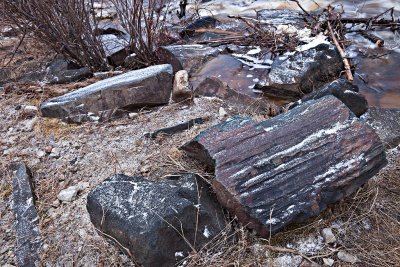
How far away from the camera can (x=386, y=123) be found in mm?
3045

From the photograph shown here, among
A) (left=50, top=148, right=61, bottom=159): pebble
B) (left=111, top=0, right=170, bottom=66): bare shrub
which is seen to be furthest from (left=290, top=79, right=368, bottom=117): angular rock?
(left=50, top=148, right=61, bottom=159): pebble

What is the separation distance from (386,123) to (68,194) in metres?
2.26

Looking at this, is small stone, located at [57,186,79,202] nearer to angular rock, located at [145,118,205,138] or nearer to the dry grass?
angular rock, located at [145,118,205,138]

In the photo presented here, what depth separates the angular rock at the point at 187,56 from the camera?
431 cm

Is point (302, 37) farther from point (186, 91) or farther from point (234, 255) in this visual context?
point (234, 255)

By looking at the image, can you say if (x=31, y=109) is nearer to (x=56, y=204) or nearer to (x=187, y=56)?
(x=56, y=204)

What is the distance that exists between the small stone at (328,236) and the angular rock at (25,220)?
1508mm

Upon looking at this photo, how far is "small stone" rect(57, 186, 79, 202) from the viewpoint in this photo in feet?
8.48

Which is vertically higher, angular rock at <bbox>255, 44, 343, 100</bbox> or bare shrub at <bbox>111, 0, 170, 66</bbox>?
bare shrub at <bbox>111, 0, 170, 66</bbox>

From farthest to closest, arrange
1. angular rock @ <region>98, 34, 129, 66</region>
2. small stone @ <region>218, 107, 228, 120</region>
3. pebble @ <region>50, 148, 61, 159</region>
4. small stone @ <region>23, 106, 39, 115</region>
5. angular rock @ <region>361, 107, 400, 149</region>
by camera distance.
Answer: angular rock @ <region>98, 34, 129, 66</region> < small stone @ <region>23, 106, 39, 115</region> < small stone @ <region>218, 107, 228, 120</region> < pebble @ <region>50, 148, 61, 159</region> < angular rock @ <region>361, 107, 400, 149</region>

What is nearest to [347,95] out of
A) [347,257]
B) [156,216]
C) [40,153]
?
[347,257]

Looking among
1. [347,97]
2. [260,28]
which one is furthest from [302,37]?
[347,97]

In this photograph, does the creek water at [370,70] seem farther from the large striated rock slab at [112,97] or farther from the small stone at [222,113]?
the large striated rock slab at [112,97]

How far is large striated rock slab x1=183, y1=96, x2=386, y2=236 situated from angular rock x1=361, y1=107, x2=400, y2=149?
2.04 feet
